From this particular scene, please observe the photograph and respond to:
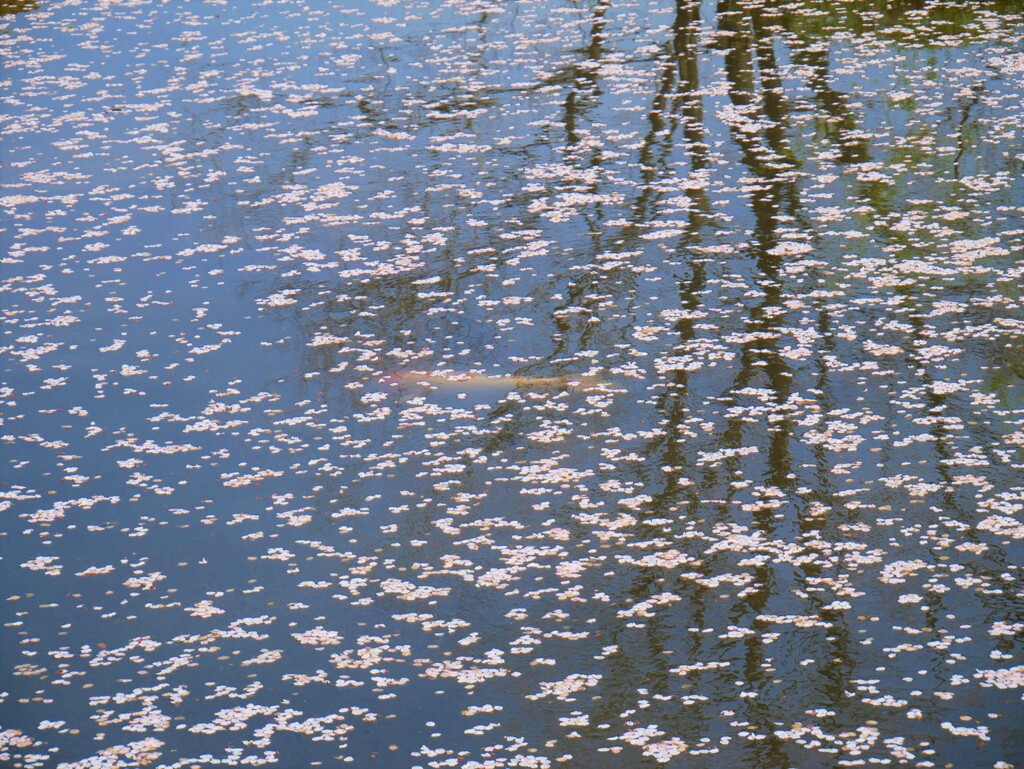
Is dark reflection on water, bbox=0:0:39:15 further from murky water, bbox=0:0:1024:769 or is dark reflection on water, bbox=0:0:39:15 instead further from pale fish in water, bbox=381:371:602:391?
pale fish in water, bbox=381:371:602:391

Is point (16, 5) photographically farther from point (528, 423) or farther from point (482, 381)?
point (528, 423)

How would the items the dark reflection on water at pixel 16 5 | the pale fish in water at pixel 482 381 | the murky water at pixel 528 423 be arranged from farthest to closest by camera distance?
the dark reflection on water at pixel 16 5, the pale fish in water at pixel 482 381, the murky water at pixel 528 423

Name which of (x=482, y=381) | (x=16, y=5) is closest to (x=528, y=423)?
(x=482, y=381)

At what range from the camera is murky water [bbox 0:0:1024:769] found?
4.03 m

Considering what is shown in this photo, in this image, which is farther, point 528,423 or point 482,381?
point 482,381

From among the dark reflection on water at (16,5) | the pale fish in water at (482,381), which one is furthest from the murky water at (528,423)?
the dark reflection on water at (16,5)

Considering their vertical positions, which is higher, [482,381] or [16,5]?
[16,5]

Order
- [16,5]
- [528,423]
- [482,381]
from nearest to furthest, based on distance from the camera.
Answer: [528,423], [482,381], [16,5]

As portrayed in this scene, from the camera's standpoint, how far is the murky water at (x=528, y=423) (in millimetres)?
4027

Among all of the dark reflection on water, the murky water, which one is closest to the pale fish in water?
the murky water

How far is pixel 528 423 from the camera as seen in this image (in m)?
5.68

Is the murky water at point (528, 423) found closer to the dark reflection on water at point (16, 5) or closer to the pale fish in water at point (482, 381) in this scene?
the pale fish in water at point (482, 381)

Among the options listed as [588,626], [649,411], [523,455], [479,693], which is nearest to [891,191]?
[649,411]

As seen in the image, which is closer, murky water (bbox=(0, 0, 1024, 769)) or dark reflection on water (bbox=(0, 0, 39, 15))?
murky water (bbox=(0, 0, 1024, 769))
